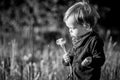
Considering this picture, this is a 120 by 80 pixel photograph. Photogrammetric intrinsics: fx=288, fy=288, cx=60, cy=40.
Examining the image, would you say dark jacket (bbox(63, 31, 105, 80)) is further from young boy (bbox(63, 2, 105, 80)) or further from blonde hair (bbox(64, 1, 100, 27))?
blonde hair (bbox(64, 1, 100, 27))

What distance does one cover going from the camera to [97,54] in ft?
7.25

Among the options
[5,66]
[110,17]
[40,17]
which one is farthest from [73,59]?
[110,17]

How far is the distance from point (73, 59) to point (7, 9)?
3.63 m

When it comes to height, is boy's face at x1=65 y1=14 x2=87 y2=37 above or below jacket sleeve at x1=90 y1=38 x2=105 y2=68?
above

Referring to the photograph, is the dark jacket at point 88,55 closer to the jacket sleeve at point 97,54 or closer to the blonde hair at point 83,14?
the jacket sleeve at point 97,54

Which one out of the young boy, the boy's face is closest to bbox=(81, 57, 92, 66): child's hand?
the young boy

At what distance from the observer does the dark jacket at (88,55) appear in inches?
87.3

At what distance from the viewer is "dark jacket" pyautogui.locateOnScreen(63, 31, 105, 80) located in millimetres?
2217

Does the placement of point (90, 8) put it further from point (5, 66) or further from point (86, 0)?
point (5, 66)

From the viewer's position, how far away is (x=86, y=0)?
2531mm

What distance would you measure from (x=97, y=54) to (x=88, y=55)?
0.09 m

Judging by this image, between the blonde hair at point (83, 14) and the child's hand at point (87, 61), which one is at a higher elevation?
the blonde hair at point (83, 14)

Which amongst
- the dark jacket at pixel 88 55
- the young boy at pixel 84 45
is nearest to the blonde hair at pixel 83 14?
the young boy at pixel 84 45

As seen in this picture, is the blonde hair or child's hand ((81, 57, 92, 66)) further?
the blonde hair
